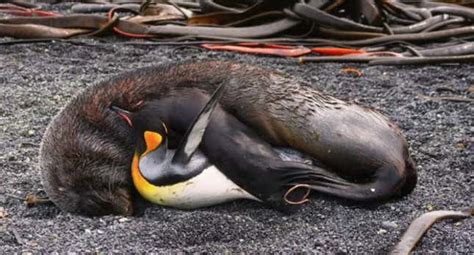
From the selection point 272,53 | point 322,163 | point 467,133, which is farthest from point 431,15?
point 322,163

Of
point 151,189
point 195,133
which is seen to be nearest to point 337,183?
point 195,133

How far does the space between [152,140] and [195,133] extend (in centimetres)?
18

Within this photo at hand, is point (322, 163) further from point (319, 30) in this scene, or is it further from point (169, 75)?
point (319, 30)

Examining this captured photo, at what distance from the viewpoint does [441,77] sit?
5449 mm

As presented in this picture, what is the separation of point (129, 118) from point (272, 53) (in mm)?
2847

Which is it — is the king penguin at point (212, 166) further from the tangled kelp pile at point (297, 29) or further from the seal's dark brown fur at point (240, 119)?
the tangled kelp pile at point (297, 29)

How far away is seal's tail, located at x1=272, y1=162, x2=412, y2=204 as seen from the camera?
3.14 metres

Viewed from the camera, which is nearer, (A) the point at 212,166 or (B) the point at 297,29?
(A) the point at 212,166

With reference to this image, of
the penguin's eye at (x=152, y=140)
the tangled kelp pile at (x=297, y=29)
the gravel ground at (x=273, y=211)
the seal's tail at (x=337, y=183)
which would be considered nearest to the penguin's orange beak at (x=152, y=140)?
the penguin's eye at (x=152, y=140)

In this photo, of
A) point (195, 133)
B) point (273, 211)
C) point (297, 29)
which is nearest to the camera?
point (195, 133)

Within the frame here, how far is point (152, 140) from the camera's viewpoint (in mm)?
3166

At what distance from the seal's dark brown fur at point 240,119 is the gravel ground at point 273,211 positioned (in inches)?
3.4

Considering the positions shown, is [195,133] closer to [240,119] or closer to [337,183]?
[240,119]

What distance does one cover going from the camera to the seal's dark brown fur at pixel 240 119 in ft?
10.5
